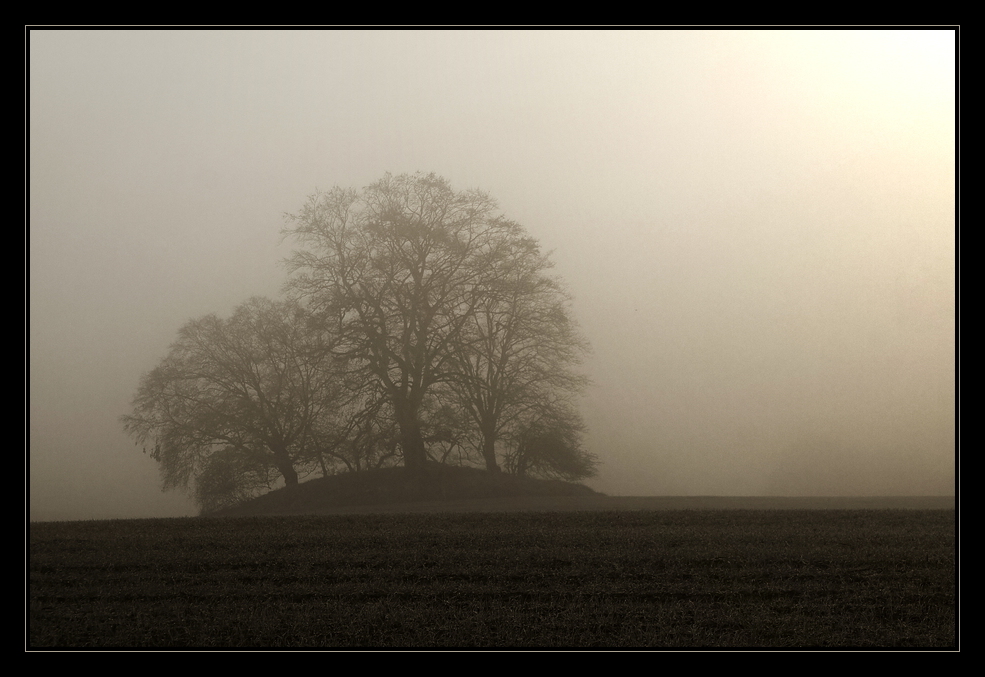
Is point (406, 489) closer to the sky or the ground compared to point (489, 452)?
closer to the ground

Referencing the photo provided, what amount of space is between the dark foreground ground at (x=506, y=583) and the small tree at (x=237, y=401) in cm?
846

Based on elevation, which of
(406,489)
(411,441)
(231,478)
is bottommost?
(231,478)

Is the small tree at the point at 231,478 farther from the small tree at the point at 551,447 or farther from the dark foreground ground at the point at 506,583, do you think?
the dark foreground ground at the point at 506,583

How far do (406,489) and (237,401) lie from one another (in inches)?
249

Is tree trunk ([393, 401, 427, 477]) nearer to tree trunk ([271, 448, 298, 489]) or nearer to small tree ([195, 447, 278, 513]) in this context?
tree trunk ([271, 448, 298, 489])

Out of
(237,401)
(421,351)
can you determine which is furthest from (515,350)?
(237,401)

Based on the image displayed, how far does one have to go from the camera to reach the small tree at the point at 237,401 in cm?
2086

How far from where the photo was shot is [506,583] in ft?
31.7

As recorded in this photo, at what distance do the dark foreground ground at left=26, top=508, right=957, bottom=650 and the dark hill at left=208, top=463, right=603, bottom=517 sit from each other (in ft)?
19.3

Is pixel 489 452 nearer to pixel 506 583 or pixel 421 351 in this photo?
pixel 421 351

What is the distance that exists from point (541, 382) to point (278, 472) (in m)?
7.42

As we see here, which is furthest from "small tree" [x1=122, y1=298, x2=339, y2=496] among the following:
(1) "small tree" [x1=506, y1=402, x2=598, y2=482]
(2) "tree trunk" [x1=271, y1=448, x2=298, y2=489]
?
(1) "small tree" [x1=506, y1=402, x2=598, y2=482]

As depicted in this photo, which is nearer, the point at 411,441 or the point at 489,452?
the point at 411,441

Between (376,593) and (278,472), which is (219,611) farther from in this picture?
(278,472)
